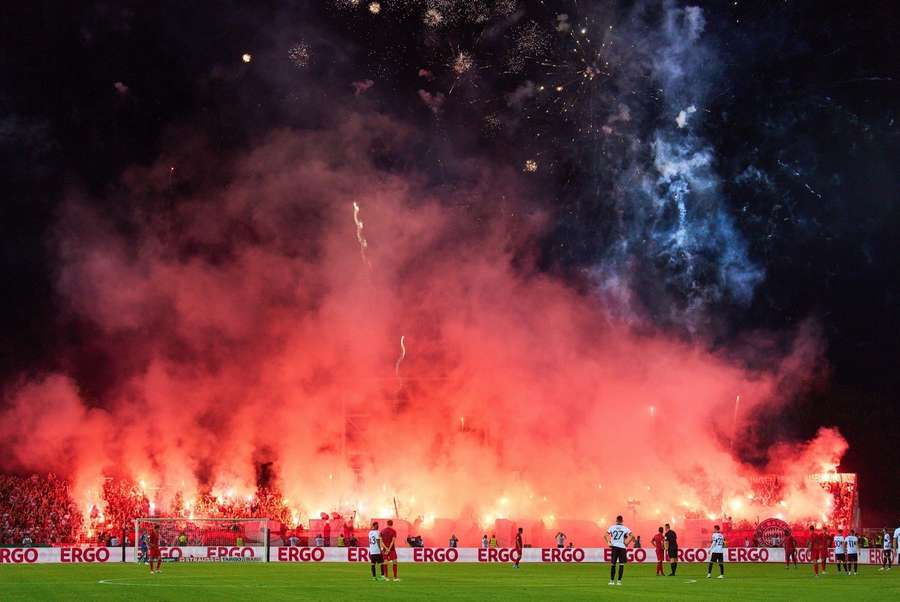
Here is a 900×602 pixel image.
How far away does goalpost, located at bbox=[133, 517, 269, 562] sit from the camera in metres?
41.6

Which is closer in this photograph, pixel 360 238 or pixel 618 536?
pixel 618 536

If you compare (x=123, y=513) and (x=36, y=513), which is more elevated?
(x=36, y=513)

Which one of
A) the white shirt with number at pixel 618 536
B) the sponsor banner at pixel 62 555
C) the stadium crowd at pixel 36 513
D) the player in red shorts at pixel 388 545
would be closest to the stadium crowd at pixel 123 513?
the stadium crowd at pixel 36 513

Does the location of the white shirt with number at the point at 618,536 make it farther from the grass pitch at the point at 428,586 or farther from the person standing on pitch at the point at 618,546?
the grass pitch at the point at 428,586

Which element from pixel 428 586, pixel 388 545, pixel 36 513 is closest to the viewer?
pixel 428 586

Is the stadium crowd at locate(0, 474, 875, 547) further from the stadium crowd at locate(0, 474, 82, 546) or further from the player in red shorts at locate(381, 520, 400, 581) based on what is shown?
the player in red shorts at locate(381, 520, 400, 581)

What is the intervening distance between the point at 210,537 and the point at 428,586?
21.3m

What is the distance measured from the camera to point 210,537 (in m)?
43.0

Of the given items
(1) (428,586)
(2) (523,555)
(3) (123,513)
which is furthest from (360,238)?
(1) (428,586)

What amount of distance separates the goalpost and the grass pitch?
10057 millimetres

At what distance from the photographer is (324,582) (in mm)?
25312

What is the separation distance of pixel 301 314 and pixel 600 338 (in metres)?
15.8

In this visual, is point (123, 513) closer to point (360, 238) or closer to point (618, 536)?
point (360, 238)

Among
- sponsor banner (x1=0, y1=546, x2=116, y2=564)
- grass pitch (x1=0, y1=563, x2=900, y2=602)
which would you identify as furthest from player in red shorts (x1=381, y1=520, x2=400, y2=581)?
sponsor banner (x1=0, y1=546, x2=116, y2=564)
